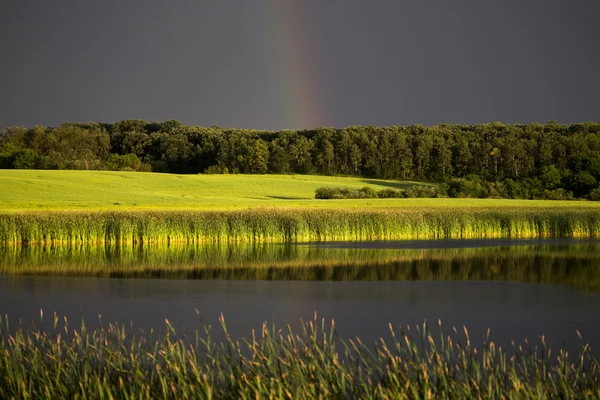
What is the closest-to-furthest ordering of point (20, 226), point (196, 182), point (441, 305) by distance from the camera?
point (441, 305) < point (20, 226) < point (196, 182)

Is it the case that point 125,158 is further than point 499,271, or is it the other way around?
point 125,158

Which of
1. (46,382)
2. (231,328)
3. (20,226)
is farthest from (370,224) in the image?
(46,382)

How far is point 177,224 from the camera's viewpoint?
91.5 feet

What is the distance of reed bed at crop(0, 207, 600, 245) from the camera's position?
2669cm

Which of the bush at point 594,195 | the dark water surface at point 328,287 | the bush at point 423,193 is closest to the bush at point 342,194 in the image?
the bush at point 423,193

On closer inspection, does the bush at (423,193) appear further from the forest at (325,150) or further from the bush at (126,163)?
the bush at (126,163)

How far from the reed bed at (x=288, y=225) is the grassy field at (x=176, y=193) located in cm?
558

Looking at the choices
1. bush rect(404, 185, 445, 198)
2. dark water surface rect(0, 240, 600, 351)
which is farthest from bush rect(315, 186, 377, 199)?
dark water surface rect(0, 240, 600, 351)

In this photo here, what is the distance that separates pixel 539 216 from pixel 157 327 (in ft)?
76.2

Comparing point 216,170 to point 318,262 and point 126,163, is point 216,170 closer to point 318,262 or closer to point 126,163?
point 126,163

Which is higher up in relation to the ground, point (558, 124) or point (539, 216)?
point (558, 124)

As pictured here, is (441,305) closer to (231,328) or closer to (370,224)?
(231,328)

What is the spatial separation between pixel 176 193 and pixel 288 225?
2038 centimetres

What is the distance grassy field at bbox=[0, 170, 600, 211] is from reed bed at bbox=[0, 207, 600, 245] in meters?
5.58
